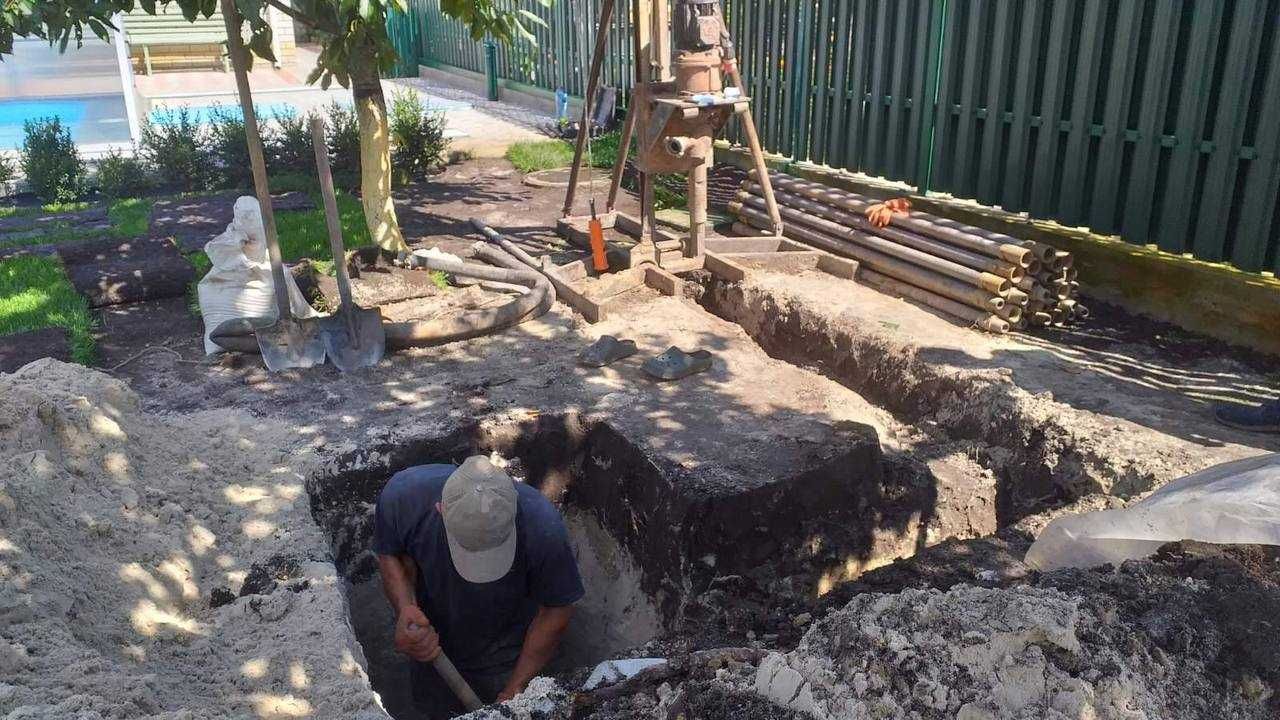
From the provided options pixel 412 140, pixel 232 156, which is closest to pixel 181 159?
pixel 232 156

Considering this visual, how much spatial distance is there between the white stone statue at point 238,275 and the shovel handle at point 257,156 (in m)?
0.07

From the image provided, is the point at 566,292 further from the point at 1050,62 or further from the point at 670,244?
the point at 1050,62

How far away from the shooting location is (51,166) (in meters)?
9.90

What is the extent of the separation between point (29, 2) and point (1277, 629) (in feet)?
23.6

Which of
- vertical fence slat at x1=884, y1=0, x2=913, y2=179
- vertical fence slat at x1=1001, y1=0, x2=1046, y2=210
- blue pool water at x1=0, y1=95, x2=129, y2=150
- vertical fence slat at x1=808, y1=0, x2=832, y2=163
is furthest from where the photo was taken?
blue pool water at x1=0, y1=95, x2=129, y2=150

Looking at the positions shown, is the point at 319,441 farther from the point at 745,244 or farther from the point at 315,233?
the point at 315,233

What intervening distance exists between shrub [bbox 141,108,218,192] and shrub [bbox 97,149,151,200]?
0.18 m

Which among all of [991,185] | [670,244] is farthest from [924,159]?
[670,244]

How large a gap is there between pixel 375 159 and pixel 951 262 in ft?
14.1

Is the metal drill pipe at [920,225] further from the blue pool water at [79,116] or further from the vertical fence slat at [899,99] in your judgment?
the blue pool water at [79,116]

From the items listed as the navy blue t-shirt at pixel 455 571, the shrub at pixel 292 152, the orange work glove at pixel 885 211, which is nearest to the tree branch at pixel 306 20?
the navy blue t-shirt at pixel 455 571

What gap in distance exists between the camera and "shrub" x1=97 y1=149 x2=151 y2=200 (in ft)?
32.9

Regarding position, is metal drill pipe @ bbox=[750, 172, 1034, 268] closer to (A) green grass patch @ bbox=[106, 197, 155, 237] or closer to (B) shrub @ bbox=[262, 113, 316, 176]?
(B) shrub @ bbox=[262, 113, 316, 176]

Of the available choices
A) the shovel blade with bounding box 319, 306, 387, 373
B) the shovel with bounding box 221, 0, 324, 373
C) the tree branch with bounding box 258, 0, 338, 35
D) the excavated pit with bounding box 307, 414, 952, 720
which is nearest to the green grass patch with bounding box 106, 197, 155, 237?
the tree branch with bounding box 258, 0, 338, 35
